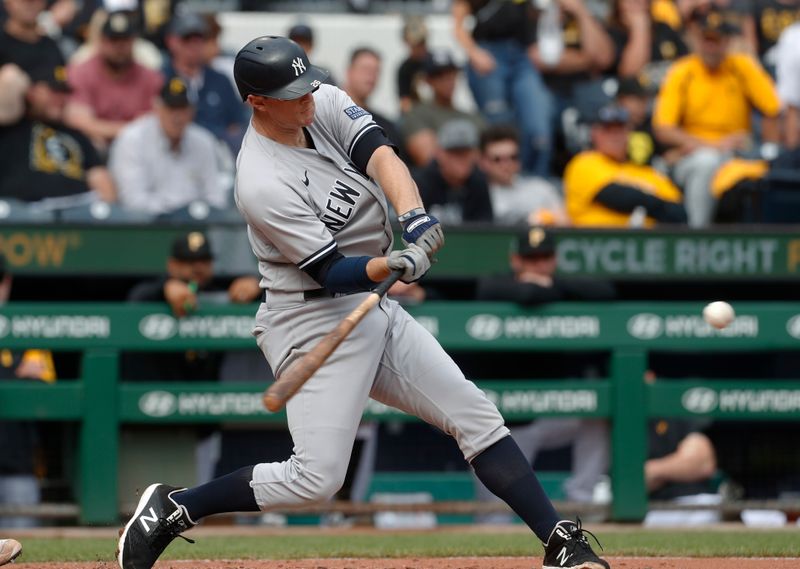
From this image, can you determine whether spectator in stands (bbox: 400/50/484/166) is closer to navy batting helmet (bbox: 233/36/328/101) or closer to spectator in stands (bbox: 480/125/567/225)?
spectator in stands (bbox: 480/125/567/225)

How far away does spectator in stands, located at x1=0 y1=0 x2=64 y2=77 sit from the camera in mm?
8055

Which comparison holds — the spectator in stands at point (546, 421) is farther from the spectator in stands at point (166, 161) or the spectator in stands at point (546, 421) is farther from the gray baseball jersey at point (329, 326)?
the gray baseball jersey at point (329, 326)

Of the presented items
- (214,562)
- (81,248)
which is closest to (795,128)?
(81,248)

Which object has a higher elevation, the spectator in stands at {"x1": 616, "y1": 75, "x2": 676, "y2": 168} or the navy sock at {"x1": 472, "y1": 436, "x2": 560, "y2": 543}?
the spectator in stands at {"x1": 616, "y1": 75, "x2": 676, "y2": 168}

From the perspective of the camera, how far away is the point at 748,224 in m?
7.92

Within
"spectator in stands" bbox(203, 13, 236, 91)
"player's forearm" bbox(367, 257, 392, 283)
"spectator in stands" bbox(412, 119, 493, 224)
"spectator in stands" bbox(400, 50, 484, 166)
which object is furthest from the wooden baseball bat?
"spectator in stands" bbox(203, 13, 236, 91)

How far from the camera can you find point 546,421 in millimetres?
7098

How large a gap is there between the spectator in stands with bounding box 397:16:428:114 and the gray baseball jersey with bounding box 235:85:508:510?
4.96 metres

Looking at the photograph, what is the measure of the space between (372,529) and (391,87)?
186 inches

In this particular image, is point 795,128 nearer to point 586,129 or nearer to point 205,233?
point 586,129

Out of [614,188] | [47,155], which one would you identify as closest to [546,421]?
[614,188]

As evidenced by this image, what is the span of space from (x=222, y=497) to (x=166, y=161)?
3650 millimetres

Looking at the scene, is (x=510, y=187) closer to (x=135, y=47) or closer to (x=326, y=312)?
(x=135, y=47)

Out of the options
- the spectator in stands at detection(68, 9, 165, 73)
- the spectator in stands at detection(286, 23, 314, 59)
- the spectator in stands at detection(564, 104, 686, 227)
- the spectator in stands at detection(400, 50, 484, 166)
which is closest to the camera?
the spectator in stands at detection(564, 104, 686, 227)
